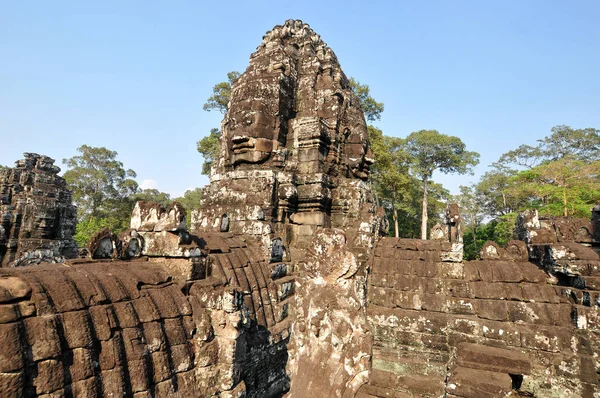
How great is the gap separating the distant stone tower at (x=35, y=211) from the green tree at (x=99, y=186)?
54.7 ft

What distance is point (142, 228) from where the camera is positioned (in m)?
3.21

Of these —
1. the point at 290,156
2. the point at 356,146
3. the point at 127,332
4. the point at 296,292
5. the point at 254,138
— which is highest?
the point at 356,146

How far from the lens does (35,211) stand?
9.39m

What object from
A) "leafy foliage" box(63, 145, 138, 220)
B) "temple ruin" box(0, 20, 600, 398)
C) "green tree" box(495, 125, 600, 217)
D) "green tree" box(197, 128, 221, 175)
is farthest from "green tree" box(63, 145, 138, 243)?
"green tree" box(495, 125, 600, 217)

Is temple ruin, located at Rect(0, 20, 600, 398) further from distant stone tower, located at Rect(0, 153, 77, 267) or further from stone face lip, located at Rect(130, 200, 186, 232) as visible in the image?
distant stone tower, located at Rect(0, 153, 77, 267)

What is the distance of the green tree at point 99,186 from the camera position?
1053 inches

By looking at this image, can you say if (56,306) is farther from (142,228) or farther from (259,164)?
(259,164)

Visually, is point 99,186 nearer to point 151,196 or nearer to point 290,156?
point 151,196

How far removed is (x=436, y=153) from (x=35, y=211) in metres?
25.9

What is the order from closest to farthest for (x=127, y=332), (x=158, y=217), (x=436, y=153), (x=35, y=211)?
(x=127, y=332) → (x=158, y=217) → (x=35, y=211) → (x=436, y=153)

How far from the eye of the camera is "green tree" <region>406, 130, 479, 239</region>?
87.0 feet

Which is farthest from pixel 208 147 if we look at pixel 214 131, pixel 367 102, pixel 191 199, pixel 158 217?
pixel 191 199

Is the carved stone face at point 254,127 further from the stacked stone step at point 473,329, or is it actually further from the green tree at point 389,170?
the green tree at point 389,170

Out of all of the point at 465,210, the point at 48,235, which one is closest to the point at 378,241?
the point at 48,235
